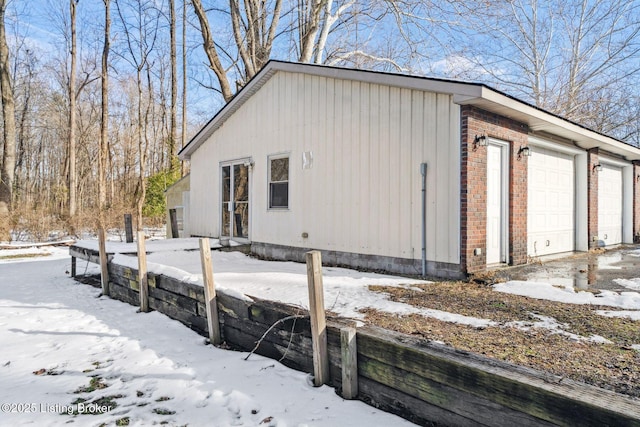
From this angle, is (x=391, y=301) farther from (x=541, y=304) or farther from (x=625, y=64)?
(x=625, y=64)

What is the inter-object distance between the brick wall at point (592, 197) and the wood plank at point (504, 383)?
8847mm

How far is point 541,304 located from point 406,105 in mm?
Answer: 3513

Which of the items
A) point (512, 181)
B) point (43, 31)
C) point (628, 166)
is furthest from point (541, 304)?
point (43, 31)

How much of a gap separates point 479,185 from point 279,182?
171 inches

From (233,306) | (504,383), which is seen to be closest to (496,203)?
(233,306)

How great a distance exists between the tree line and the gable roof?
619cm

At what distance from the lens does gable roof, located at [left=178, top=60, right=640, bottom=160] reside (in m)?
5.63

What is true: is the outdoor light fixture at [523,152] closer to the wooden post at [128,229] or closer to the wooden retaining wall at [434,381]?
the wooden retaining wall at [434,381]

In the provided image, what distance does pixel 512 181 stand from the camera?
22.1ft

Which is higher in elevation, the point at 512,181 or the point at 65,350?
the point at 512,181

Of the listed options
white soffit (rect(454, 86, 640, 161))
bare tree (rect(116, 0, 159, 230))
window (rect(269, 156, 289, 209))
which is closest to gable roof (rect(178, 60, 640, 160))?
white soffit (rect(454, 86, 640, 161))

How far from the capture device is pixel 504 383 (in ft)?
6.25

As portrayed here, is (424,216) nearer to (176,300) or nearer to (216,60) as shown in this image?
(176,300)

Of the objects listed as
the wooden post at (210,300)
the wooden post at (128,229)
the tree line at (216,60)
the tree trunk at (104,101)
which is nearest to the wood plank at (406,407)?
the wooden post at (210,300)
